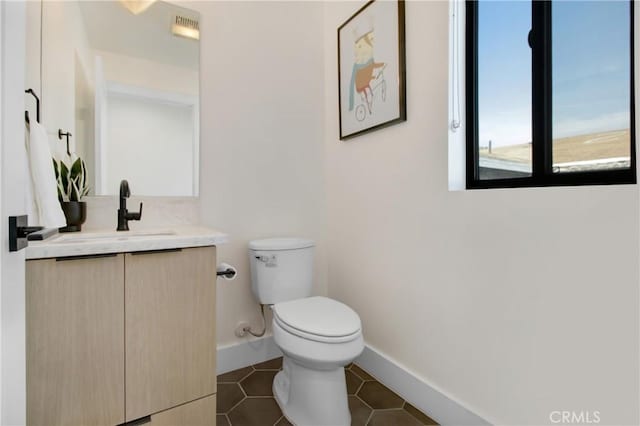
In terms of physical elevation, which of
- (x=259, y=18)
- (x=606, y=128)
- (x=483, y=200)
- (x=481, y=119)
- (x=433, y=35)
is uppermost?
(x=259, y=18)

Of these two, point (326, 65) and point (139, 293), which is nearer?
point (139, 293)

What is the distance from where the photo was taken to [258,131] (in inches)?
73.3

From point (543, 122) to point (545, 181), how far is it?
8.4 inches

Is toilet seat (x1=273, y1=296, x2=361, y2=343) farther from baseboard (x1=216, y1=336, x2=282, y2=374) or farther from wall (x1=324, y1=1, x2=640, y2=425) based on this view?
baseboard (x1=216, y1=336, x2=282, y2=374)

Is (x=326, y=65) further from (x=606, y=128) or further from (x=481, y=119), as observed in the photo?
(x=606, y=128)

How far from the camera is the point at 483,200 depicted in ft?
3.93

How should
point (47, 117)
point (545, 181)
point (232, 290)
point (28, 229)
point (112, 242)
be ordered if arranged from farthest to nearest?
point (232, 290) → point (47, 117) → point (545, 181) → point (112, 242) → point (28, 229)

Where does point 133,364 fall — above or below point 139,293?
below

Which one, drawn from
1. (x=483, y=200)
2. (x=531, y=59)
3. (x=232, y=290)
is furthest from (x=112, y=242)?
(x=531, y=59)

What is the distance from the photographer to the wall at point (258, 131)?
1.73 metres

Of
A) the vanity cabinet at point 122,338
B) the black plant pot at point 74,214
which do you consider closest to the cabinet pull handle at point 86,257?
the vanity cabinet at point 122,338

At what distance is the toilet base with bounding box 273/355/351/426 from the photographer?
4.25ft

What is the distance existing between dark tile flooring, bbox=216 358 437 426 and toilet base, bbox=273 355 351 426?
0.08m

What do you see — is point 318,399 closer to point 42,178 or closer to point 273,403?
point 273,403
